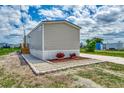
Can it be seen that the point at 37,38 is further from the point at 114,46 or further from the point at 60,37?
the point at 114,46

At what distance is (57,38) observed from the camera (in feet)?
35.4

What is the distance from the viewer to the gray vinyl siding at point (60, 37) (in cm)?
1058

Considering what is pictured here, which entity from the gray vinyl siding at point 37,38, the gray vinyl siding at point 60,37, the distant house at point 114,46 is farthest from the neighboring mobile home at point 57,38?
the distant house at point 114,46

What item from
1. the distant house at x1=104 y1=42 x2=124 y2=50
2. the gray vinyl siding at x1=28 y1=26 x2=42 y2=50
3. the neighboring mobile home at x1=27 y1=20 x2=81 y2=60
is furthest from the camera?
the distant house at x1=104 y1=42 x2=124 y2=50

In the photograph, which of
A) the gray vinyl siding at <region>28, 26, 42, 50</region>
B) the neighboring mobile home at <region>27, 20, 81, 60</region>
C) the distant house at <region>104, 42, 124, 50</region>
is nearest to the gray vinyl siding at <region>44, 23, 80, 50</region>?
the neighboring mobile home at <region>27, 20, 81, 60</region>

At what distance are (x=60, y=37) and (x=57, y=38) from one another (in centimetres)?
22

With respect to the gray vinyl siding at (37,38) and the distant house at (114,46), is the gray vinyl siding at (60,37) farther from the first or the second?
the distant house at (114,46)

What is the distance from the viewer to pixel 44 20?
34.3 feet

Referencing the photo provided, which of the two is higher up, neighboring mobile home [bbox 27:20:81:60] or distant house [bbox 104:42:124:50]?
neighboring mobile home [bbox 27:20:81:60]

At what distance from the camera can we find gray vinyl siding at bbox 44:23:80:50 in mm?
10578

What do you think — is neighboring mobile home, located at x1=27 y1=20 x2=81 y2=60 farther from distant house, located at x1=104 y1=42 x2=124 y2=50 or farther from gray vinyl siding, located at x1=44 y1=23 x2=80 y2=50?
distant house, located at x1=104 y1=42 x2=124 y2=50
